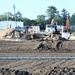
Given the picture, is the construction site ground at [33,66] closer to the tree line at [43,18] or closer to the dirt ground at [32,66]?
the dirt ground at [32,66]

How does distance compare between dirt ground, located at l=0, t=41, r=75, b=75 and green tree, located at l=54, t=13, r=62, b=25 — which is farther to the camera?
green tree, located at l=54, t=13, r=62, b=25

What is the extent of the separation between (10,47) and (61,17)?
76.4 meters

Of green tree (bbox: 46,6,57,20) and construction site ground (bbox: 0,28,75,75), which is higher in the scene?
green tree (bbox: 46,6,57,20)

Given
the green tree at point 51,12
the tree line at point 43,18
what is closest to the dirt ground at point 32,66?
the tree line at point 43,18

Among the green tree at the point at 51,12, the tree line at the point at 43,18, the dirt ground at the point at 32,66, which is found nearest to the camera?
the dirt ground at the point at 32,66

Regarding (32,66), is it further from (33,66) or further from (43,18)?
(43,18)

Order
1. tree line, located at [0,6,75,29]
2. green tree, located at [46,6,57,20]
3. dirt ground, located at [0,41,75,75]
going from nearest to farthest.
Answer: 1. dirt ground, located at [0,41,75,75]
2. tree line, located at [0,6,75,29]
3. green tree, located at [46,6,57,20]

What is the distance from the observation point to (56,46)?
26.5 metres

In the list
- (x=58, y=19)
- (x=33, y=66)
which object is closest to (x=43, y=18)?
(x=58, y=19)

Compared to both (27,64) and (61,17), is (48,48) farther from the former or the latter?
(61,17)

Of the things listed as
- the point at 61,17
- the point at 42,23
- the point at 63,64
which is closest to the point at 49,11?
the point at 61,17

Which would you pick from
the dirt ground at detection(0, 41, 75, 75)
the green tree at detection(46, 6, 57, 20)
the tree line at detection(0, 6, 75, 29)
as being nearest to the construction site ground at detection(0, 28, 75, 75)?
the dirt ground at detection(0, 41, 75, 75)

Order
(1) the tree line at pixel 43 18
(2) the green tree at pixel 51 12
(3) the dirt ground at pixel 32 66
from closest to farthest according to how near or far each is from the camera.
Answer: (3) the dirt ground at pixel 32 66 < (1) the tree line at pixel 43 18 < (2) the green tree at pixel 51 12

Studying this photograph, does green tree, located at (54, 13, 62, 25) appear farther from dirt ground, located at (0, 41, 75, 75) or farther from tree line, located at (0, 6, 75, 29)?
dirt ground, located at (0, 41, 75, 75)
